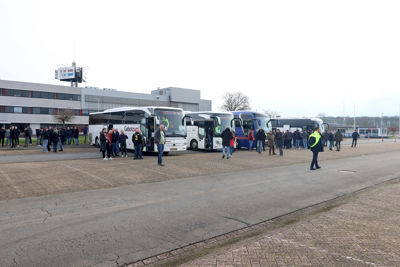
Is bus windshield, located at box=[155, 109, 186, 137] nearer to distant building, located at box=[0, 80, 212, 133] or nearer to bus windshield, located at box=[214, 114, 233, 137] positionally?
bus windshield, located at box=[214, 114, 233, 137]

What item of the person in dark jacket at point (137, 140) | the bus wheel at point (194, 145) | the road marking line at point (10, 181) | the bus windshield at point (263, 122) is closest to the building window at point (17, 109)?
the bus wheel at point (194, 145)

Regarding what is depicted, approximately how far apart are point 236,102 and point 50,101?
47.3 m

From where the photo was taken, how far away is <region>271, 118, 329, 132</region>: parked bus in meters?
32.7

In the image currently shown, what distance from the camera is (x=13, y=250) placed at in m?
4.07

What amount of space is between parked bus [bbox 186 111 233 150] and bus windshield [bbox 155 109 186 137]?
281cm

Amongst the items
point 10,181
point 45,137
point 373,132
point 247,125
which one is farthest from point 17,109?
point 373,132

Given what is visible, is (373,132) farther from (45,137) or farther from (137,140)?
(45,137)

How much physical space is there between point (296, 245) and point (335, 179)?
7099 millimetres

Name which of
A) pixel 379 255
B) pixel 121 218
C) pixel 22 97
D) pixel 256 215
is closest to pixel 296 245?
pixel 379 255

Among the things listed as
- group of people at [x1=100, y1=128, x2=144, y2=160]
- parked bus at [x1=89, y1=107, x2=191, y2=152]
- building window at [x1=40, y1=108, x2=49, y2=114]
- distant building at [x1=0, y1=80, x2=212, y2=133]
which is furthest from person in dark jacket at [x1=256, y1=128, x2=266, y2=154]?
building window at [x1=40, y1=108, x2=49, y2=114]

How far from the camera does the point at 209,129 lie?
22281mm

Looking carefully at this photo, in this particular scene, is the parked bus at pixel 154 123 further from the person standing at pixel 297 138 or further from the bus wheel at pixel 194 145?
the person standing at pixel 297 138

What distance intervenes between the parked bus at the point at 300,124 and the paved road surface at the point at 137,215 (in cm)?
2385

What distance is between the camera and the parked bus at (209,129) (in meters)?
22.1
